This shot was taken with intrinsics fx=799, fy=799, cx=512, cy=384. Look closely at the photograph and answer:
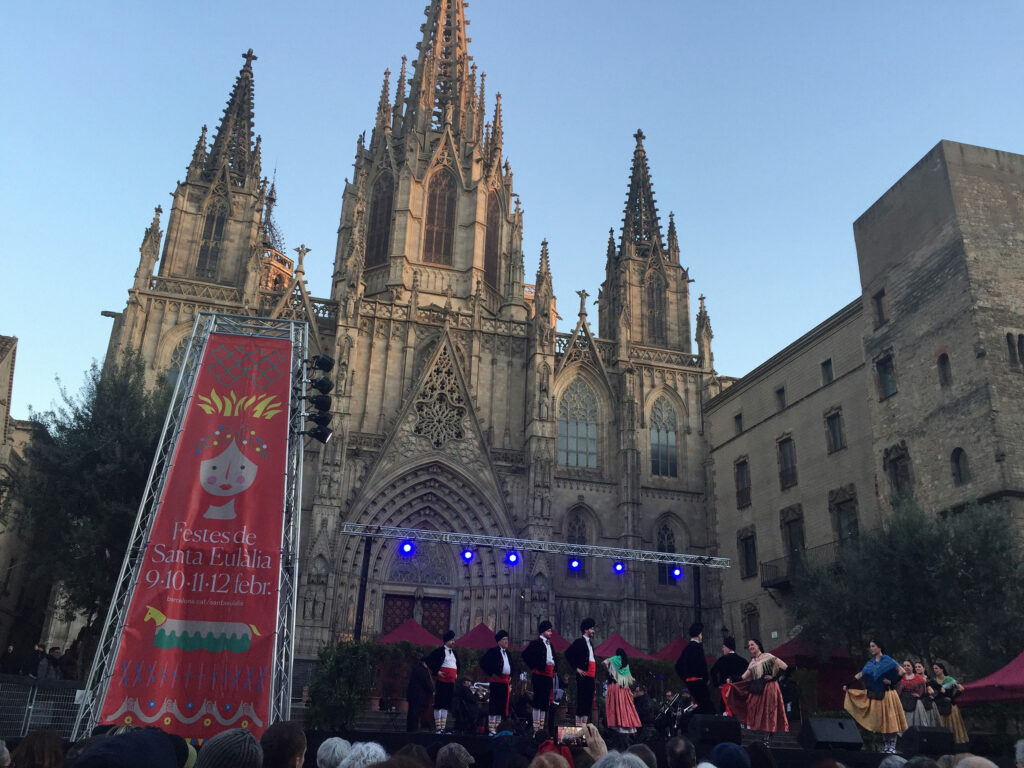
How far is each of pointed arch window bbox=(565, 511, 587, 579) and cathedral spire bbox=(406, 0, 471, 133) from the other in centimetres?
2089

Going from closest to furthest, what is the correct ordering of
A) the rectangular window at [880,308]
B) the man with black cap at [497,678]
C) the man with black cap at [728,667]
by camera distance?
the man with black cap at [728,667]
the man with black cap at [497,678]
the rectangular window at [880,308]

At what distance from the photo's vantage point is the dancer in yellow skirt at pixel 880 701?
11000mm

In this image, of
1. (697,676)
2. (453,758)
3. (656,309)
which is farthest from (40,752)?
(656,309)

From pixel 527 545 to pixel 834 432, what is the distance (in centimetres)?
1111

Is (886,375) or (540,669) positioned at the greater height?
(886,375)

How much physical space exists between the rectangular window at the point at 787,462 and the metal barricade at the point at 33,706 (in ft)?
74.4

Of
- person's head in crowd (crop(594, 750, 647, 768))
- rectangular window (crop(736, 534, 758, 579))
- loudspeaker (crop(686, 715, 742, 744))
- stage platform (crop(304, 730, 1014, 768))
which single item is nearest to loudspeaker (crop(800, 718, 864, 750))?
stage platform (crop(304, 730, 1014, 768))

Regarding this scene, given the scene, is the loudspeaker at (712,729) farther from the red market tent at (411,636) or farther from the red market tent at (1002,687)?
the red market tent at (411,636)

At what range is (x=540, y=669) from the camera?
39.8 feet

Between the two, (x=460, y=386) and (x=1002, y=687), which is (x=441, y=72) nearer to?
(x=460, y=386)

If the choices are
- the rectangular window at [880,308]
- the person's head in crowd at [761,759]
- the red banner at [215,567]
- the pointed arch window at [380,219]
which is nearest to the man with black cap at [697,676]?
the red banner at [215,567]

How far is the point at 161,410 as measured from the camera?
22.9m

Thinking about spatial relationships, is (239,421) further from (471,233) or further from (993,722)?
(471,233)

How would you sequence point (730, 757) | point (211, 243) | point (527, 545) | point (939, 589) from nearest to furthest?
point (730, 757), point (939, 589), point (527, 545), point (211, 243)
